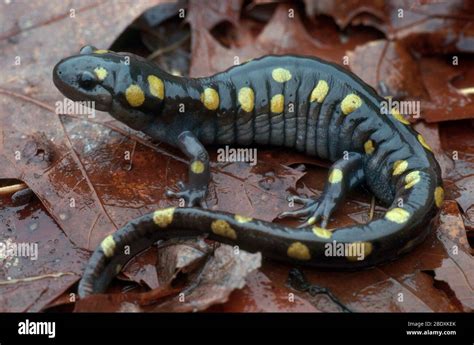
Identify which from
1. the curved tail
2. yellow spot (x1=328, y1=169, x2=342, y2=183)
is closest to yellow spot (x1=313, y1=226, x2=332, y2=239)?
the curved tail

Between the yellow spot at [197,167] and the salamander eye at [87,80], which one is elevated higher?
the salamander eye at [87,80]

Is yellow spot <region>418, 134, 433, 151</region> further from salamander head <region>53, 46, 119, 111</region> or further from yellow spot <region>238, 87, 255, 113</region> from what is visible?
salamander head <region>53, 46, 119, 111</region>

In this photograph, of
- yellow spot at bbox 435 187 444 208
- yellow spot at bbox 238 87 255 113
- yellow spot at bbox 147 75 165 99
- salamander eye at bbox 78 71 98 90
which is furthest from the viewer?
yellow spot at bbox 238 87 255 113

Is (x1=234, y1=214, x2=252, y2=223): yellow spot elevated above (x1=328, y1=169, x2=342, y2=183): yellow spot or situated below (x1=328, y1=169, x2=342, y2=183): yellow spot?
below

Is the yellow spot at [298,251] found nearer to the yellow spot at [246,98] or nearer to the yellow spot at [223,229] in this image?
the yellow spot at [223,229]

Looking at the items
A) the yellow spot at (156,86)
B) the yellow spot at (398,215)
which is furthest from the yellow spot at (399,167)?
the yellow spot at (156,86)
